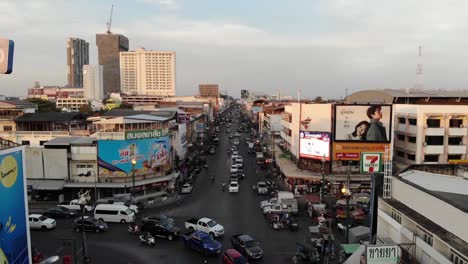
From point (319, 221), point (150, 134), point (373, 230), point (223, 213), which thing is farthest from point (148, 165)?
point (373, 230)

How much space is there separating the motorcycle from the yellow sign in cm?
1035

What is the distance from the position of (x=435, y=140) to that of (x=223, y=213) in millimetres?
23517

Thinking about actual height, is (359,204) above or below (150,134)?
below

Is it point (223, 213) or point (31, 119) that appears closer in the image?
point (223, 213)

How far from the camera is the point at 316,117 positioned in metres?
45.4

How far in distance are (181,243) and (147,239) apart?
2186mm

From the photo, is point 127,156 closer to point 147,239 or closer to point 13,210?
point 147,239

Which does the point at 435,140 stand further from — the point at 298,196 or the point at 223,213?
the point at 223,213

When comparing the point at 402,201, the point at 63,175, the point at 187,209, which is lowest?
the point at 187,209

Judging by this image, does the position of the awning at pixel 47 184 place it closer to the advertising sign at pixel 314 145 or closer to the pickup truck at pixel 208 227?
the pickup truck at pixel 208 227

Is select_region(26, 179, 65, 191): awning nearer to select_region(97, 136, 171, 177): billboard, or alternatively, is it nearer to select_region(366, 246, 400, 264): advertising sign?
A: select_region(97, 136, 171, 177): billboard

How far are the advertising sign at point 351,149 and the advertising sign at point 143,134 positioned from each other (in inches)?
733

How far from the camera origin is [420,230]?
1593 cm

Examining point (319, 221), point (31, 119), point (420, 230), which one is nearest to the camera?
point (420, 230)
